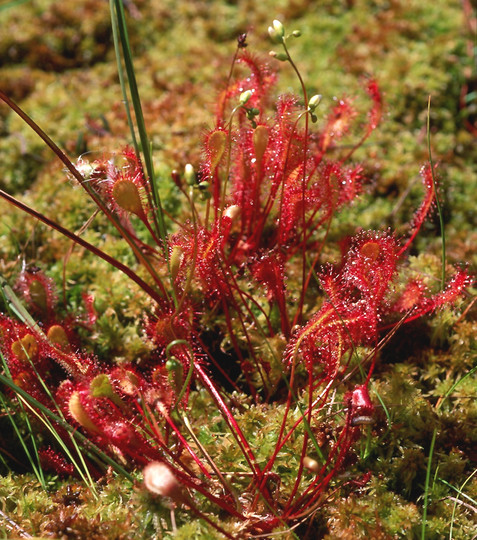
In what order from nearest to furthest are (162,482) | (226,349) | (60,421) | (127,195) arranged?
(162,482) < (60,421) < (127,195) < (226,349)

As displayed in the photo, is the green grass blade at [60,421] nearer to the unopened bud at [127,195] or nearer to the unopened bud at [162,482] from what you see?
the unopened bud at [162,482]

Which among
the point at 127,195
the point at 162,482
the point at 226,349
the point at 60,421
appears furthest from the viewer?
the point at 226,349

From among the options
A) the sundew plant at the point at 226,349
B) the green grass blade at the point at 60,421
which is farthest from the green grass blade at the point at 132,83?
the green grass blade at the point at 60,421

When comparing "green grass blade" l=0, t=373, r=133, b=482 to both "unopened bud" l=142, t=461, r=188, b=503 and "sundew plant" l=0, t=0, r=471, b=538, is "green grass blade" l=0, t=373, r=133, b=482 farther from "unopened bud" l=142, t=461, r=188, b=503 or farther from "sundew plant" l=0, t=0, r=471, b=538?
"unopened bud" l=142, t=461, r=188, b=503

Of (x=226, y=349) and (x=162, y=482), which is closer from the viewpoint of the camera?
(x=162, y=482)

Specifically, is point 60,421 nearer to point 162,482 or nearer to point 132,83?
point 162,482

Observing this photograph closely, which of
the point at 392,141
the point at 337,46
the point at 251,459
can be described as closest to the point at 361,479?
the point at 251,459

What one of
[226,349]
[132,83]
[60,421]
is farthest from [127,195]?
[226,349]

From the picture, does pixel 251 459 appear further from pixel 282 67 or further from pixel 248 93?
pixel 282 67
